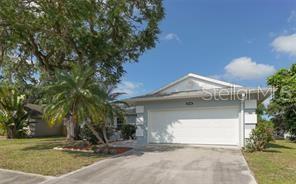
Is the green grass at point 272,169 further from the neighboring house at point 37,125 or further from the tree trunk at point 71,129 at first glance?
the neighboring house at point 37,125

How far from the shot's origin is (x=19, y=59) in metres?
21.3

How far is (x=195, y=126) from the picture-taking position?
1551 centimetres

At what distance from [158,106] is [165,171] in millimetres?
8067

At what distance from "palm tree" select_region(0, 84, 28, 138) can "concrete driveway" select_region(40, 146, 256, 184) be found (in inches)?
664

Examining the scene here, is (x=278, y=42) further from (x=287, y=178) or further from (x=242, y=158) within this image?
(x=287, y=178)

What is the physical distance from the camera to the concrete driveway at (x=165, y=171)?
7551 mm

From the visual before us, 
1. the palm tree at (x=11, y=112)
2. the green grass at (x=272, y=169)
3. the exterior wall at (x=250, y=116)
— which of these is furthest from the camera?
the palm tree at (x=11, y=112)

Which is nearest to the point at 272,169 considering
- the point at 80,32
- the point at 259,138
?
the point at 259,138

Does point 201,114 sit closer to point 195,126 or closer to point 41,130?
Answer: point 195,126

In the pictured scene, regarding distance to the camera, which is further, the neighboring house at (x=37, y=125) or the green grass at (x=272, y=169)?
the neighboring house at (x=37, y=125)

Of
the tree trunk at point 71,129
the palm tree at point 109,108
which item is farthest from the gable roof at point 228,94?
the tree trunk at point 71,129

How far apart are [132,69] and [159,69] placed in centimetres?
846

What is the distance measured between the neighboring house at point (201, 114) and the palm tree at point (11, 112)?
12925mm

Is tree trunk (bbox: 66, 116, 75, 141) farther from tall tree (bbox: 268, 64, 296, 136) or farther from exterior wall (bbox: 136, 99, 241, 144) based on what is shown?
tall tree (bbox: 268, 64, 296, 136)
